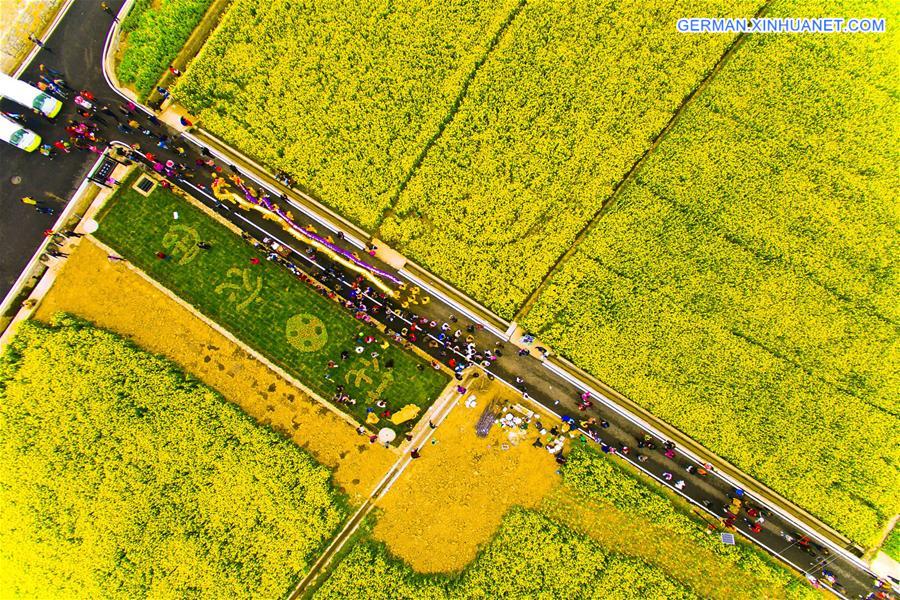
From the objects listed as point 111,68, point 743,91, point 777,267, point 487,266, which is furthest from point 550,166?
A: point 111,68

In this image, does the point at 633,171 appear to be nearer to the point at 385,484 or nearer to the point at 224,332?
the point at 385,484

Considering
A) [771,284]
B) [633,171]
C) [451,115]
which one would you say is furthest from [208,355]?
[771,284]

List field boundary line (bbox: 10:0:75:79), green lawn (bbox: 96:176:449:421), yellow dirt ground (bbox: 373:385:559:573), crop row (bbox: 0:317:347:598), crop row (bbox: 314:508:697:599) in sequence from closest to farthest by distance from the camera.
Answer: crop row (bbox: 0:317:347:598) → crop row (bbox: 314:508:697:599) → yellow dirt ground (bbox: 373:385:559:573) → green lawn (bbox: 96:176:449:421) → field boundary line (bbox: 10:0:75:79)

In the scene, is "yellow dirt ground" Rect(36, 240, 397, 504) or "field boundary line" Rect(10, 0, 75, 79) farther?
"field boundary line" Rect(10, 0, 75, 79)

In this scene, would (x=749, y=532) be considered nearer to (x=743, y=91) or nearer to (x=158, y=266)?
(x=743, y=91)

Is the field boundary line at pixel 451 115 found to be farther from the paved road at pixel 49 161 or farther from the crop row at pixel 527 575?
the crop row at pixel 527 575

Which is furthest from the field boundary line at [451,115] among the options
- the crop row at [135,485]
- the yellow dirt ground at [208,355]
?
the crop row at [135,485]

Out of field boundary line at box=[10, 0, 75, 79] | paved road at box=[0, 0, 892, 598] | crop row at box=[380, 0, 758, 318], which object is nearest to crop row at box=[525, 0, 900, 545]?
crop row at box=[380, 0, 758, 318]

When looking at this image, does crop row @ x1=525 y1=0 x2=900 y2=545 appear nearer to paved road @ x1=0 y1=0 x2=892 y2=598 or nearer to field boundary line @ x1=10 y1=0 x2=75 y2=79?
paved road @ x1=0 y1=0 x2=892 y2=598
